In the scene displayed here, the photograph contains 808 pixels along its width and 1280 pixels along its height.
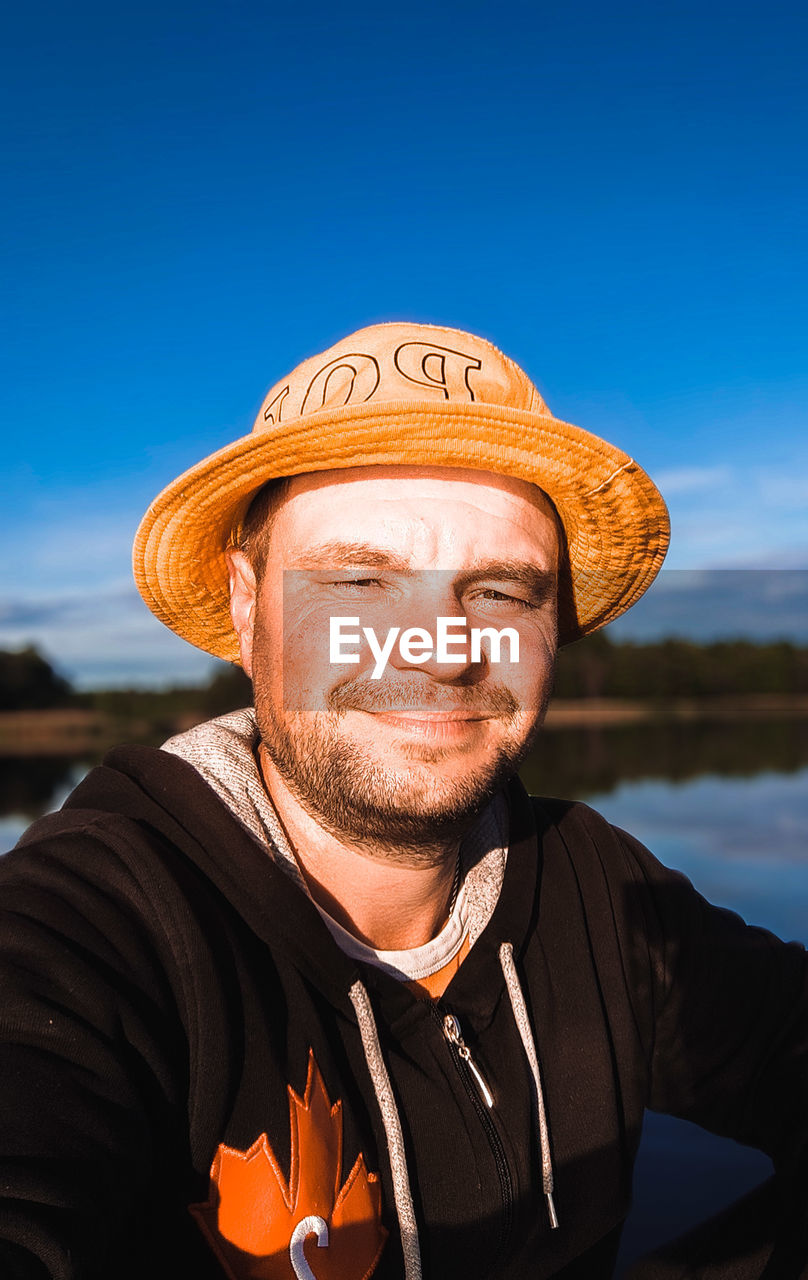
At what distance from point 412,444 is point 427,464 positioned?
77mm

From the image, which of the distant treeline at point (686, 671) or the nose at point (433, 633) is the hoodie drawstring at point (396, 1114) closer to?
the nose at point (433, 633)

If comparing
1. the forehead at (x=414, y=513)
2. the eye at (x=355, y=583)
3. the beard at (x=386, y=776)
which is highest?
the forehead at (x=414, y=513)

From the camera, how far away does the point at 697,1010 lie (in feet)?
6.71

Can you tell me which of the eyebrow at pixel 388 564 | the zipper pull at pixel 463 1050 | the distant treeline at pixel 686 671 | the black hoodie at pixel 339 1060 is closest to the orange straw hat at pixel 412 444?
the eyebrow at pixel 388 564

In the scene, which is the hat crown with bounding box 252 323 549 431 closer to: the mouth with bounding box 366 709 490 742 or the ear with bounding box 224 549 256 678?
the ear with bounding box 224 549 256 678

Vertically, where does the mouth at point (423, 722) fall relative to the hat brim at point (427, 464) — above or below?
below

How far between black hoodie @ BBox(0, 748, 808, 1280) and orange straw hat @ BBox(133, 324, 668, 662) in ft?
1.99

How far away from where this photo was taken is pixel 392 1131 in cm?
154

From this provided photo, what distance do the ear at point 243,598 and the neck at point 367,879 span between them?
39cm

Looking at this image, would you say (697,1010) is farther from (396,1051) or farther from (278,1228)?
(278,1228)

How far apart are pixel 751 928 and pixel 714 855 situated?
832 centimetres

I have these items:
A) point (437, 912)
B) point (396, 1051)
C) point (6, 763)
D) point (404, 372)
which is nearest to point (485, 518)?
point (404, 372)

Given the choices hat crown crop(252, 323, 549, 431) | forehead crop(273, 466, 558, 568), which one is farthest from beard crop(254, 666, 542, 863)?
hat crown crop(252, 323, 549, 431)

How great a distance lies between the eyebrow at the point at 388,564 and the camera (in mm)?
1788
